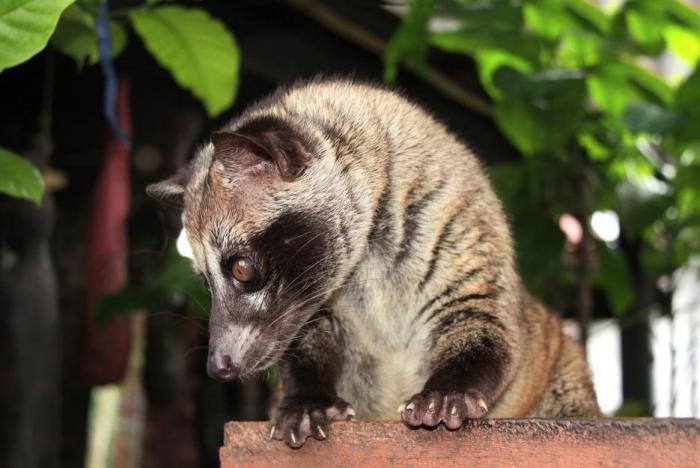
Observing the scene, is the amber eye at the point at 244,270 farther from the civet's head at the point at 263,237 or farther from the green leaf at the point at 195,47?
the green leaf at the point at 195,47

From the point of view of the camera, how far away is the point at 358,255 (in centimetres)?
293

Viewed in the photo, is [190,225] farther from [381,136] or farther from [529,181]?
[529,181]

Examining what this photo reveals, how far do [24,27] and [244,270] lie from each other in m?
0.84

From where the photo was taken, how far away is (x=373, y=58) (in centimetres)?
503

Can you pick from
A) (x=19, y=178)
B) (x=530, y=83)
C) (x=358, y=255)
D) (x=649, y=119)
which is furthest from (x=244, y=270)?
(x=649, y=119)

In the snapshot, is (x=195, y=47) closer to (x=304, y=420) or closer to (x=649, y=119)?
(x=304, y=420)

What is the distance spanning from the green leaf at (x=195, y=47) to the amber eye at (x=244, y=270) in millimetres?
1122

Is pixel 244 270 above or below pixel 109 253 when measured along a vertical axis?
below

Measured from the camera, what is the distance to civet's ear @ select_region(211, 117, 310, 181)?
2.69 m

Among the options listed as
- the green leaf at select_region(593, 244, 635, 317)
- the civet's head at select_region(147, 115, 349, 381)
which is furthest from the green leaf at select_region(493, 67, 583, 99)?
the civet's head at select_region(147, 115, 349, 381)

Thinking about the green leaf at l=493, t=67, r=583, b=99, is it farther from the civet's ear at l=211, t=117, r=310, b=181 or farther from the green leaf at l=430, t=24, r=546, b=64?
the civet's ear at l=211, t=117, r=310, b=181

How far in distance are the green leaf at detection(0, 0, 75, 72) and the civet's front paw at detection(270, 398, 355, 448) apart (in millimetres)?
1113

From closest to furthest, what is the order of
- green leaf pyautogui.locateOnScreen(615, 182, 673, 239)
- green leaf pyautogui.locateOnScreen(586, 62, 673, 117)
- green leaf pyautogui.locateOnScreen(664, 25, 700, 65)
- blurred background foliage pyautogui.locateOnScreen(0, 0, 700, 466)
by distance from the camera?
blurred background foliage pyautogui.locateOnScreen(0, 0, 700, 466), green leaf pyautogui.locateOnScreen(586, 62, 673, 117), green leaf pyautogui.locateOnScreen(615, 182, 673, 239), green leaf pyautogui.locateOnScreen(664, 25, 700, 65)

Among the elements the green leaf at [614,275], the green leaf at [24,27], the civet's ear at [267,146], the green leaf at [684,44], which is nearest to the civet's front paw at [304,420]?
the civet's ear at [267,146]
